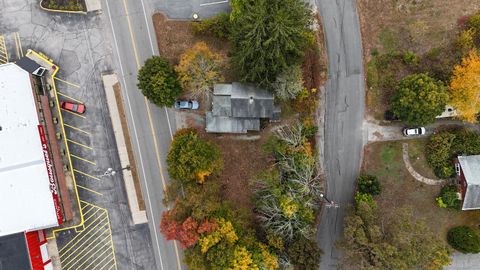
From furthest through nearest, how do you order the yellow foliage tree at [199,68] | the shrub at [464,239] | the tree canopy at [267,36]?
the shrub at [464,239] → the yellow foliage tree at [199,68] → the tree canopy at [267,36]

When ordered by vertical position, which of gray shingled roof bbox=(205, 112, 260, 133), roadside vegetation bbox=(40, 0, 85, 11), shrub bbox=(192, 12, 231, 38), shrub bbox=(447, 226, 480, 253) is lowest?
shrub bbox=(447, 226, 480, 253)

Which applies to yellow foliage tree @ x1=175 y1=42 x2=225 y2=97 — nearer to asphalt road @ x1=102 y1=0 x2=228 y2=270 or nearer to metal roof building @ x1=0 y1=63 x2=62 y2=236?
asphalt road @ x1=102 y1=0 x2=228 y2=270

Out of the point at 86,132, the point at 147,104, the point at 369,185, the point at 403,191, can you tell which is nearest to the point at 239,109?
the point at 147,104

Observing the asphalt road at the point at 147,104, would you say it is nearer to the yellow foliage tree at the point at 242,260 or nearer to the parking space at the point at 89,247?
the parking space at the point at 89,247

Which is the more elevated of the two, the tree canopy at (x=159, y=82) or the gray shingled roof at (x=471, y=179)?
the tree canopy at (x=159, y=82)

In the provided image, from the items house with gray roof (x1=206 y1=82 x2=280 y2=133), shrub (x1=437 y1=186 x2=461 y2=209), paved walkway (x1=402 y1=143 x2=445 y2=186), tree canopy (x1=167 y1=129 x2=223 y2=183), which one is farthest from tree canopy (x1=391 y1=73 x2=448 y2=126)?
tree canopy (x1=167 y1=129 x2=223 y2=183)

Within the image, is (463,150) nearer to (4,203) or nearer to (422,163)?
(422,163)

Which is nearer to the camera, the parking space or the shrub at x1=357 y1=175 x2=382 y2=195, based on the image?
the shrub at x1=357 y1=175 x2=382 y2=195

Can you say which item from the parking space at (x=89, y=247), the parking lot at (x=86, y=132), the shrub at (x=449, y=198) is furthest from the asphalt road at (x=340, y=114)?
the parking space at (x=89, y=247)
